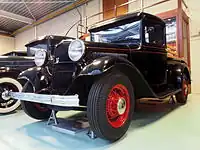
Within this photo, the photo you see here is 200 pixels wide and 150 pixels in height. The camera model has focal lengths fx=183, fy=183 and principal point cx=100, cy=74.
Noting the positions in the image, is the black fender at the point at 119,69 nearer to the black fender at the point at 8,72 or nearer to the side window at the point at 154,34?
the side window at the point at 154,34

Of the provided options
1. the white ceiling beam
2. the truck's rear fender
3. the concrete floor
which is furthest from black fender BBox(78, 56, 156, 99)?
the white ceiling beam

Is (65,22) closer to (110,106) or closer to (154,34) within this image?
(154,34)

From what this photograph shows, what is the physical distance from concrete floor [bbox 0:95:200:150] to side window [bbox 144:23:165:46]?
121 centimetres

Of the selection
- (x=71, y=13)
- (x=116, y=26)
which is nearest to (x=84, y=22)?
(x=71, y=13)

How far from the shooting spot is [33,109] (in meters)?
2.56

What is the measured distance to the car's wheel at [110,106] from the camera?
5.48ft

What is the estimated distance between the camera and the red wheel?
1842 millimetres

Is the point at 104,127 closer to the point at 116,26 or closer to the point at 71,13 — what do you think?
the point at 116,26

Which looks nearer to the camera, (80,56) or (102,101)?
(102,101)

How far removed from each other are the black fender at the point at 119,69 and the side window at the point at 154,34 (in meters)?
0.79

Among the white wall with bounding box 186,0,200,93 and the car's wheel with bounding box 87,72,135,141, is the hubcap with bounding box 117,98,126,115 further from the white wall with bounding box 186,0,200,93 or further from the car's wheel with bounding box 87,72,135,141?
the white wall with bounding box 186,0,200,93

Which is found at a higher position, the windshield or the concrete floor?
the windshield

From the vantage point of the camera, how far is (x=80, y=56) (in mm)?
1953

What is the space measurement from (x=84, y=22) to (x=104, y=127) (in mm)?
7626
